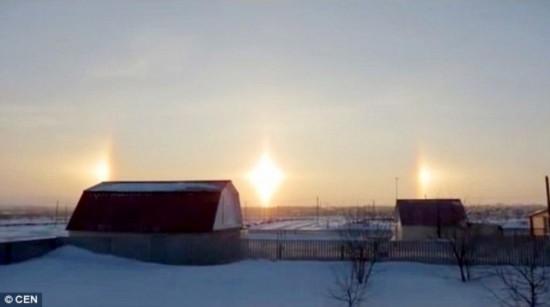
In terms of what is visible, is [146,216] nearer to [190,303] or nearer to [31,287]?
[31,287]

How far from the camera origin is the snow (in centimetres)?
3068

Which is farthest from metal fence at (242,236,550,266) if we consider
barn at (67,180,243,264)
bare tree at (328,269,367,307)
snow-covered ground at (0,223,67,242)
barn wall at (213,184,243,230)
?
snow-covered ground at (0,223,67,242)

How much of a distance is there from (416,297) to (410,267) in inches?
259

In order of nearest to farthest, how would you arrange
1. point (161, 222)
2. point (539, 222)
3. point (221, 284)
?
1. point (221, 284)
2. point (161, 222)
3. point (539, 222)

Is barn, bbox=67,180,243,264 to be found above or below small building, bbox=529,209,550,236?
above

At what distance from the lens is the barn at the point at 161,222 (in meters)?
27.3

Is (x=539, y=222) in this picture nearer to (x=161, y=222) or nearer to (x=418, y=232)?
(x=418, y=232)

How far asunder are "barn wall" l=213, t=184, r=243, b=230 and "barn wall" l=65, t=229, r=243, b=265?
1.12 meters

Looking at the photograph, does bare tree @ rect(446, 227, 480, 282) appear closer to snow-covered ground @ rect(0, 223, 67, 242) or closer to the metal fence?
the metal fence

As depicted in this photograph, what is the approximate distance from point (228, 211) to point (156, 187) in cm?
433

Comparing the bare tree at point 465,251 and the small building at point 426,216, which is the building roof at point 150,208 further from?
the small building at point 426,216

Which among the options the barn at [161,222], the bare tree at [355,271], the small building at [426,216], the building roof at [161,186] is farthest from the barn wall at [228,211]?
the small building at [426,216]

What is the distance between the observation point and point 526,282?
61.8ft

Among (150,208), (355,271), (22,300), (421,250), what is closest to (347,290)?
(355,271)
